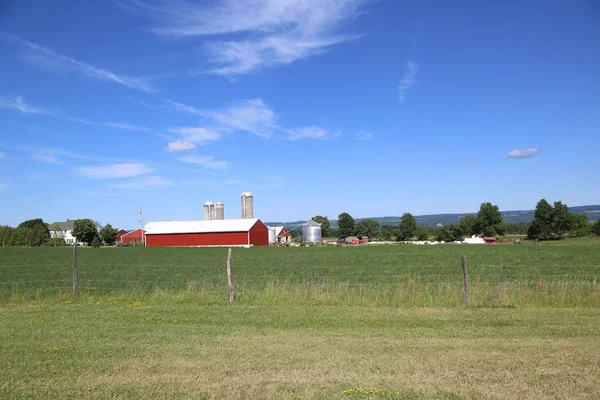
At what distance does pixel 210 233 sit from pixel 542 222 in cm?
7185

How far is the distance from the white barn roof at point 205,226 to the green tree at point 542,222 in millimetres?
62931

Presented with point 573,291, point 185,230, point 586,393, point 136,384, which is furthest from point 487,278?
point 185,230

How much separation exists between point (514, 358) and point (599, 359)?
1.17m

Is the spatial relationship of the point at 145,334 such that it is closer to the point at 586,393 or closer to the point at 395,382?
the point at 395,382

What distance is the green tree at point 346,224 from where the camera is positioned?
476 feet

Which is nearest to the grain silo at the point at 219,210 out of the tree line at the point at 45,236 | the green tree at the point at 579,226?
the tree line at the point at 45,236

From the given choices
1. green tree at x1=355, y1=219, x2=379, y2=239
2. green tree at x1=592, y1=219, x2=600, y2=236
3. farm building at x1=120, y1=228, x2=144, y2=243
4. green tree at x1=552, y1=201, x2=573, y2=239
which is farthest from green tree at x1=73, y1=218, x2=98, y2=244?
green tree at x1=592, y1=219, x2=600, y2=236

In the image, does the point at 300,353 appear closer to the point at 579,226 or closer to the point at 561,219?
the point at 561,219

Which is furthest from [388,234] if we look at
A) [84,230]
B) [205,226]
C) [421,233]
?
[84,230]

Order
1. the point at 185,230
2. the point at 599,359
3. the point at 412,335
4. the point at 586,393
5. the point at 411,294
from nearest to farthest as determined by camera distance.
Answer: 1. the point at 586,393
2. the point at 599,359
3. the point at 412,335
4. the point at 411,294
5. the point at 185,230

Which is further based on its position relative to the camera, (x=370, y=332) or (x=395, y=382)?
(x=370, y=332)

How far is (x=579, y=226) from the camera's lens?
9912 cm

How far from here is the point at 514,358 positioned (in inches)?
270

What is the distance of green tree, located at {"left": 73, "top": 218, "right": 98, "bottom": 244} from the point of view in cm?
9656
